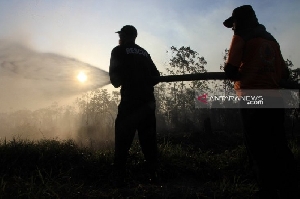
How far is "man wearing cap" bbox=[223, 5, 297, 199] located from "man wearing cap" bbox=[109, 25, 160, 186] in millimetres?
1521

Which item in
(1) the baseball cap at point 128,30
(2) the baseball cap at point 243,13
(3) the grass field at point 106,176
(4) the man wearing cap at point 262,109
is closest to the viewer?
(4) the man wearing cap at point 262,109

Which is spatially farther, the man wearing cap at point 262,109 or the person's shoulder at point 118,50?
the person's shoulder at point 118,50

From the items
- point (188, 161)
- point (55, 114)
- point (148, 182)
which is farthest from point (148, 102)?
point (55, 114)

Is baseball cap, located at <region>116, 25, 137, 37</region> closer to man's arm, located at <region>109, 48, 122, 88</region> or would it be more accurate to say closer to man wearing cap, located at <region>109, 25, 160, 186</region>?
man wearing cap, located at <region>109, 25, 160, 186</region>

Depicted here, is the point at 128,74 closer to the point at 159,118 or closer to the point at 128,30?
the point at 128,30

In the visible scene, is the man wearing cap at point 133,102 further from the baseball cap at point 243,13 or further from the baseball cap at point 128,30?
the baseball cap at point 243,13

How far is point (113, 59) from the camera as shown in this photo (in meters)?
4.12

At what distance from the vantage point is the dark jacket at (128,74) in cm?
409

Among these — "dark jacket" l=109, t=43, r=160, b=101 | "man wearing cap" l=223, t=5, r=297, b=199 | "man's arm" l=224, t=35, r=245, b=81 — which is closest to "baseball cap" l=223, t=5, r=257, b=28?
"man wearing cap" l=223, t=5, r=297, b=199

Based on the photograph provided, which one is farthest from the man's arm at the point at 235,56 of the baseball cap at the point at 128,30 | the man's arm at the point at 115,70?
the baseball cap at the point at 128,30

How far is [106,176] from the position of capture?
14.5 ft

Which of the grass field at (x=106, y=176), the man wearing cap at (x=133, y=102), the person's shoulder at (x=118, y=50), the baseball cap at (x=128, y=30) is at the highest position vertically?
the baseball cap at (x=128, y=30)

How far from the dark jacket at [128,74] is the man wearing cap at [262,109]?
151 cm

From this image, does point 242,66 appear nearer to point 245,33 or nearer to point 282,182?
point 245,33
